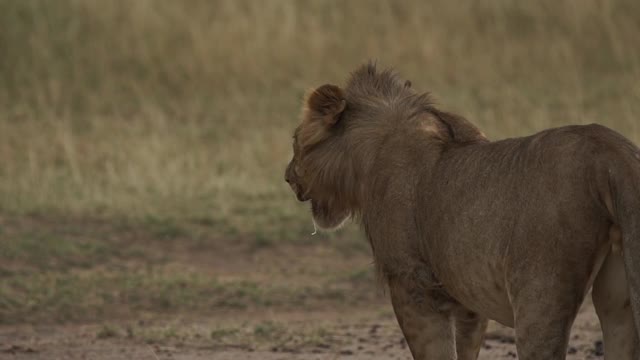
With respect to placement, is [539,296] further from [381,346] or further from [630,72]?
[630,72]

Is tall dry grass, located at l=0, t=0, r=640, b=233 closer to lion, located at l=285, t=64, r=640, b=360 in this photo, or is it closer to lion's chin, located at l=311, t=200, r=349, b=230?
lion's chin, located at l=311, t=200, r=349, b=230

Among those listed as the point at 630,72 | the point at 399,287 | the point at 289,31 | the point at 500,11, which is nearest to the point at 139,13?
the point at 289,31

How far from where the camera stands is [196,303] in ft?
32.1

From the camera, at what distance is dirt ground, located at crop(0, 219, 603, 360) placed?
8336mm

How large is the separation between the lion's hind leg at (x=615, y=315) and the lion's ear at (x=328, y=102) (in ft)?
4.82

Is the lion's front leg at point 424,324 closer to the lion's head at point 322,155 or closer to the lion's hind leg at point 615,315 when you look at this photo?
the lion's hind leg at point 615,315

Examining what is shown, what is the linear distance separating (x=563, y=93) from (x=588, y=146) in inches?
426

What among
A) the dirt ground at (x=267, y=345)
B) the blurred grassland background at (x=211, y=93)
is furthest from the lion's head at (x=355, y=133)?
the blurred grassland background at (x=211, y=93)

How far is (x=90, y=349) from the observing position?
8.37 m

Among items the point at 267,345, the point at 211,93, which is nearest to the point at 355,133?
the point at 267,345

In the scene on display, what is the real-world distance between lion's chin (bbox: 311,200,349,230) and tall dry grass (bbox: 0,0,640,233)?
648 centimetres

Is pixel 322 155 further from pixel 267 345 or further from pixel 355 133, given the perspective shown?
pixel 267 345

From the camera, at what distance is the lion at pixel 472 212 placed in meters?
4.96

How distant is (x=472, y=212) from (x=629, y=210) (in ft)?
2.28
